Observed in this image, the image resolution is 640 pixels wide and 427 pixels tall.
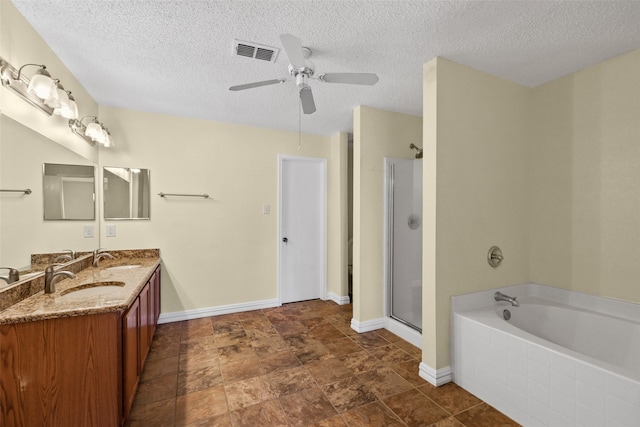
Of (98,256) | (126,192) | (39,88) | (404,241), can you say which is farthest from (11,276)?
(404,241)

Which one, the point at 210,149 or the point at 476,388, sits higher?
the point at 210,149

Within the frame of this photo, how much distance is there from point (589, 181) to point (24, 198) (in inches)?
156

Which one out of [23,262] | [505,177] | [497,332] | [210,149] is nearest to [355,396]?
[497,332]

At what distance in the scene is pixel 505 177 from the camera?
7.92 ft

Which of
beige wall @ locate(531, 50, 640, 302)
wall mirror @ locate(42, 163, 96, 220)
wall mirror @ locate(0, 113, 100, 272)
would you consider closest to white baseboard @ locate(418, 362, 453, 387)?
beige wall @ locate(531, 50, 640, 302)

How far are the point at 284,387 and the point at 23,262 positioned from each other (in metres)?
A: 1.88

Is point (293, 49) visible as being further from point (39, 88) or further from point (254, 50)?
point (39, 88)

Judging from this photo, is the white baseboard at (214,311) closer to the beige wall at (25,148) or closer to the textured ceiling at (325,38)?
the beige wall at (25,148)

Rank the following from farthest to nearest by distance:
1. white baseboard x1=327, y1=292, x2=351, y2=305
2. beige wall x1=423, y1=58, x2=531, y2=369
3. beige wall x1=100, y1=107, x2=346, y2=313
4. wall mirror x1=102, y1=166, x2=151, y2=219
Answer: white baseboard x1=327, y1=292, x2=351, y2=305, beige wall x1=100, y1=107, x2=346, y2=313, wall mirror x1=102, y1=166, x2=151, y2=219, beige wall x1=423, y1=58, x2=531, y2=369

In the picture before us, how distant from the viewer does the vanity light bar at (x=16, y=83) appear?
4.66 feet

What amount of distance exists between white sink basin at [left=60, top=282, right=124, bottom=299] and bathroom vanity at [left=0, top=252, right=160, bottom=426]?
4.5 inches

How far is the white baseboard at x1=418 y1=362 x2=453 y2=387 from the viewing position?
209cm

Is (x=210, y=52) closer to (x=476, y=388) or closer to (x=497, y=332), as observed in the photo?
(x=497, y=332)

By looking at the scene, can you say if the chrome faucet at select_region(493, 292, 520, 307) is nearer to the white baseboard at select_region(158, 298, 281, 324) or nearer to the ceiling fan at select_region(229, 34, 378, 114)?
the ceiling fan at select_region(229, 34, 378, 114)
